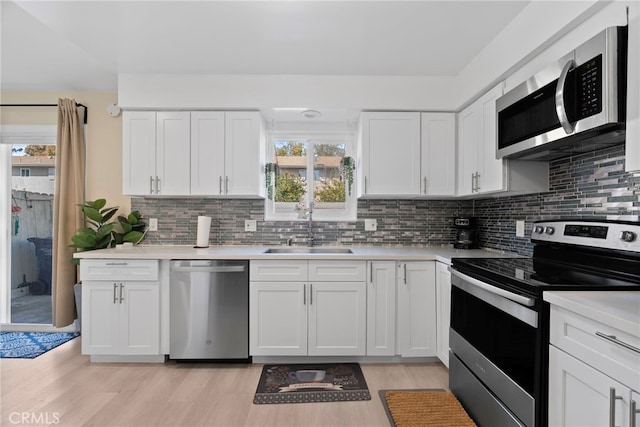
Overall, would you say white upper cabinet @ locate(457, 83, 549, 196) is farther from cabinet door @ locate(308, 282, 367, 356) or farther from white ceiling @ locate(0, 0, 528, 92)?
cabinet door @ locate(308, 282, 367, 356)

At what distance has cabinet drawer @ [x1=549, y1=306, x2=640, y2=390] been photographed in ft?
3.15

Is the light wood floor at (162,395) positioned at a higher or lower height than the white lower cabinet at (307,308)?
lower

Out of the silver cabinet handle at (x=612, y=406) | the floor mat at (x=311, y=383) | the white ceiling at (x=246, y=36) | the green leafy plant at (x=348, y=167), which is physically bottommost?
the floor mat at (x=311, y=383)

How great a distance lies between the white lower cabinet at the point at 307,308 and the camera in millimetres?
2559

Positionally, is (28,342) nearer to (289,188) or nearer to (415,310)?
(289,188)

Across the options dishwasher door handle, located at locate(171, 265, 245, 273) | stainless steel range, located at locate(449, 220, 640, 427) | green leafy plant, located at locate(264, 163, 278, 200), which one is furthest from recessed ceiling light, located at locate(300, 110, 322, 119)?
stainless steel range, located at locate(449, 220, 640, 427)

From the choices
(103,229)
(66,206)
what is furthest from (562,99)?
(66,206)

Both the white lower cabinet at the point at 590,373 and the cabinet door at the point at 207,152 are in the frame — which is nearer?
the white lower cabinet at the point at 590,373

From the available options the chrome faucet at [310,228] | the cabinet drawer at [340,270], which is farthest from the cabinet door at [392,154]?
the cabinet drawer at [340,270]

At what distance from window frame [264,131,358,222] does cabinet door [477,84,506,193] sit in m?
1.20

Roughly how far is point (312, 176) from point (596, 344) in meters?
2.64

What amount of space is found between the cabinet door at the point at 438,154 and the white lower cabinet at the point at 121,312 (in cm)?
237

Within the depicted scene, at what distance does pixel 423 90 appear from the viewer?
2.87m

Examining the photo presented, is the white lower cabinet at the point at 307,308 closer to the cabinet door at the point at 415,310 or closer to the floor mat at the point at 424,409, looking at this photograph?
the cabinet door at the point at 415,310
